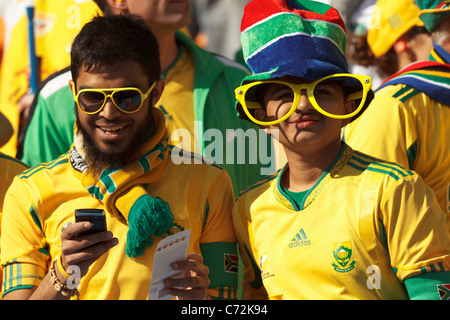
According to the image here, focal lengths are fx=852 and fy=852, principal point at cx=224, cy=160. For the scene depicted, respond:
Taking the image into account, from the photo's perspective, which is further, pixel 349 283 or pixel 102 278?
pixel 102 278

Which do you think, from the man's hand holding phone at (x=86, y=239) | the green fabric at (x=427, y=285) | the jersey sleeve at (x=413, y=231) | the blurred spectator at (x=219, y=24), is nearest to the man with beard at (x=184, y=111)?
the man's hand holding phone at (x=86, y=239)

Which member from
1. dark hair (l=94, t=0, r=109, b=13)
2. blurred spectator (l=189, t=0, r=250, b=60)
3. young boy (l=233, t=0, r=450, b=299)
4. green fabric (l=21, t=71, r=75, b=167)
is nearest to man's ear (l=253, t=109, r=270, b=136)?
young boy (l=233, t=0, r=450, b=299)

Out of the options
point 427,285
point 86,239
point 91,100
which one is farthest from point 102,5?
point 427,285

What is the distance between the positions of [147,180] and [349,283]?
955 millimetres

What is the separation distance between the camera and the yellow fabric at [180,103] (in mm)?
4512

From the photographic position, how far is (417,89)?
13.6ft

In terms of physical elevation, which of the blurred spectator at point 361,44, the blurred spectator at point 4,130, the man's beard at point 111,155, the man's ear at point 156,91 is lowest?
the blurred spectator at point 361,44

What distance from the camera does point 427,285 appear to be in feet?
10.1

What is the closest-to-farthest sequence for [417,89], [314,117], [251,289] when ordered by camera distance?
[314,117] → [251,289] → [417,89]

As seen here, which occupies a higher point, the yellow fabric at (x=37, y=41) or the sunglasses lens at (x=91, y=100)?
the sunglasses lens at (x=91, y=100)

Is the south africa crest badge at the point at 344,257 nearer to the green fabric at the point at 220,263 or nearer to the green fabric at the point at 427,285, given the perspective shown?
the green fabric at the point at 427,285

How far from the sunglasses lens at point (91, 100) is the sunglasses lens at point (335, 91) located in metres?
0.88
